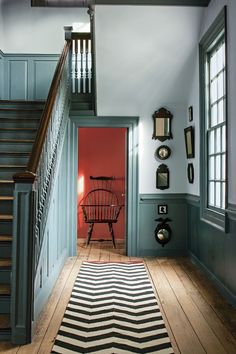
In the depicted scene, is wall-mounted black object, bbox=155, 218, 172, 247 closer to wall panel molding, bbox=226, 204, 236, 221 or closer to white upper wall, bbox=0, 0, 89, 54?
wall panel molding, bbox=226, 204, 236, 221

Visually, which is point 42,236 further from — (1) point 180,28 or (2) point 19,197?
(1) point 180,28

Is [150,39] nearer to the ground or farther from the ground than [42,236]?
farther from the ground

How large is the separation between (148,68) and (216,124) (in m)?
1.33

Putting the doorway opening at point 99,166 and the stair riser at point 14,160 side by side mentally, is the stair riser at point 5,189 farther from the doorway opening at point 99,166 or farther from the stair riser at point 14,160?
the doorway opening at point 99,166

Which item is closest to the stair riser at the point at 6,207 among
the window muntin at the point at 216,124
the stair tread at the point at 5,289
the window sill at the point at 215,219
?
the stair tread at the point at 5,289

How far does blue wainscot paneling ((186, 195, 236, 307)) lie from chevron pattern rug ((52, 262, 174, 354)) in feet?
2.35

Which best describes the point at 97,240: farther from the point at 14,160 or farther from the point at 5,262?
the point at 5,262

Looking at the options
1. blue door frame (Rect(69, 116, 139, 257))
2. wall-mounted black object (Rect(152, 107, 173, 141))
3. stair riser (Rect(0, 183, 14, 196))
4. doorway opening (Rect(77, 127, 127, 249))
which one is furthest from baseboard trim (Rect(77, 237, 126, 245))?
stair riser (Rect(0, 183, 14, 196))

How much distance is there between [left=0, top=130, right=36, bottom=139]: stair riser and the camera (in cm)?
458

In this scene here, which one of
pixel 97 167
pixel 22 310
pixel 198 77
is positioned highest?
pixel 198 77

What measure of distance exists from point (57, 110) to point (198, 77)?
2016mm

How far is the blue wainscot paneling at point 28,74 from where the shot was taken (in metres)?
6.61

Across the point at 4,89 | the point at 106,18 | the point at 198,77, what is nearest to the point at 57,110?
the point at 106,18

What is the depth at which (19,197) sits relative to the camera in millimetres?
2643
